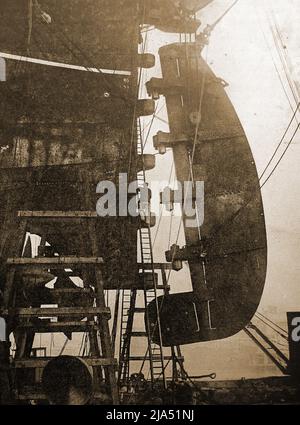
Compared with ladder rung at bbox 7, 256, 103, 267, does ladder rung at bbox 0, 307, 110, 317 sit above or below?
below

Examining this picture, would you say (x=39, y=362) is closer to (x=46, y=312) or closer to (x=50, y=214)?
(x=46, y=312)

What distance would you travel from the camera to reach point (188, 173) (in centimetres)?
759

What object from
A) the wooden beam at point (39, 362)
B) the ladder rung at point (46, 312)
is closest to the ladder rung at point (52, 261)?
the ladder rung at point (46, 312)

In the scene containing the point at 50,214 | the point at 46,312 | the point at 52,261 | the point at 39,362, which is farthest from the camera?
the point at 50,214

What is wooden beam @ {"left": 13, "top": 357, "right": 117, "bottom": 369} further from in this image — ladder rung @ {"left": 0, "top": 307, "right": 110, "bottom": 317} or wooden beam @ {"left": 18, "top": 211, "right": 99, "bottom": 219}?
wooden beam @ {"left": 18, "top": 211, "right": 99, "bottom": 219}

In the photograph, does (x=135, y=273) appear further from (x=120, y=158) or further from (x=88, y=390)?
(x=88, y=390)

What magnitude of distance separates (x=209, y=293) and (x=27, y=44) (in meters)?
5.82

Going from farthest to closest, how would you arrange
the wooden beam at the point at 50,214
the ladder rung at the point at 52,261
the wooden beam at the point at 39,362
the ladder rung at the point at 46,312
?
1. the wooden beam at the point at 50,214
2. the ladder rung at the point at 52,261
3. the ladder rung at the point at 46,312
4. the wooden beam at the point at 39,362

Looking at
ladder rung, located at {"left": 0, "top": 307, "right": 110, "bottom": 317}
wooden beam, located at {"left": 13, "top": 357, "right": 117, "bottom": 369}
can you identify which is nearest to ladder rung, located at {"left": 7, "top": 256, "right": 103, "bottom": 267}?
ladder rung, located at {"left": 0, "top": 307, "right": 110, "bottom": 317}

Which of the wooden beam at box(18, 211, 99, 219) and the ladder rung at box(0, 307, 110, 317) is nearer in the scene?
the ladder rung at box(0, 307, 110, 317)

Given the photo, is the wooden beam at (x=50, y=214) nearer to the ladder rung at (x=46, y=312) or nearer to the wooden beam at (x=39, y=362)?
the ladder rung at (x=46, y=312)

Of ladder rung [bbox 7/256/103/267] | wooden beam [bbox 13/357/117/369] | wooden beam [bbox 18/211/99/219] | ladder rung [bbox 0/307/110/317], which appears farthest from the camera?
wooden beam [bbox 18/211/99/219]

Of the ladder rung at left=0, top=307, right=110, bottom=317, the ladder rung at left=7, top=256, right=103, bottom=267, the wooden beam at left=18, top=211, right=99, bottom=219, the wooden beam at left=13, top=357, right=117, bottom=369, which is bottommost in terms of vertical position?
the wooden beam at left=13, top=357, right=117, bottom=369

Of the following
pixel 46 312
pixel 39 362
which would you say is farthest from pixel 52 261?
pixel 39 362
